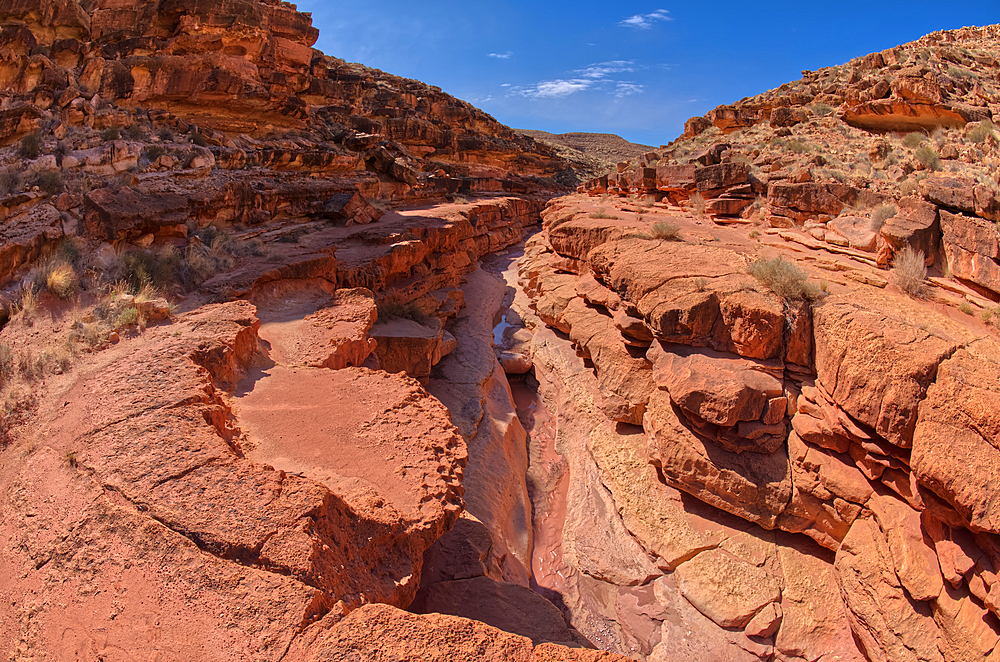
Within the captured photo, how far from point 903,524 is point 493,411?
731 centimetres

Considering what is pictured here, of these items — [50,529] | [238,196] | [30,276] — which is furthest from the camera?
[238,196]

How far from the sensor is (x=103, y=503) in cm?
342

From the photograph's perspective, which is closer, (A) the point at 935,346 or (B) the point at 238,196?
(A) the point at 935,346

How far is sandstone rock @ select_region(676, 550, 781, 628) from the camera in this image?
6.59 metres

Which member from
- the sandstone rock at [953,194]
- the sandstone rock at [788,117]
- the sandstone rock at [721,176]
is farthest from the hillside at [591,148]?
the sandstone rock at [953,194]

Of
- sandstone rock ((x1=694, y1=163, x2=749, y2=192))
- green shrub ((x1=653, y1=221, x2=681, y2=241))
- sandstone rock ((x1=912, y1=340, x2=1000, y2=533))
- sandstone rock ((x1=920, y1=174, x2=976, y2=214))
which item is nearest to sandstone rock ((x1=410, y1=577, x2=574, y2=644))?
sandstone rock ((x1=912, y1=340, x2=1000, y2=533))

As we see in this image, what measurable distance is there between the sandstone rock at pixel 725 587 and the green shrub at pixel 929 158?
40.3 ft

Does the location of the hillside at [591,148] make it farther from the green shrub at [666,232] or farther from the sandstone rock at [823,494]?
the sandstone rock at [823,494]

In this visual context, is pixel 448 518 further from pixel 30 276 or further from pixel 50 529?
pixel 30 276

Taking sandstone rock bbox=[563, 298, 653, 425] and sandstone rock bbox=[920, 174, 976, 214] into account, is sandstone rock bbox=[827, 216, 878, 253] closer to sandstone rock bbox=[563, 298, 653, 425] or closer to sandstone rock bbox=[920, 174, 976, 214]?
sandstone rock bbox=[920, 174, 976, 214]

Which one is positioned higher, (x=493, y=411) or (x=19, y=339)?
(x=19, y=339)

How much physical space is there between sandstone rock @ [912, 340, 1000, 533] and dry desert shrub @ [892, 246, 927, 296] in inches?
90.7

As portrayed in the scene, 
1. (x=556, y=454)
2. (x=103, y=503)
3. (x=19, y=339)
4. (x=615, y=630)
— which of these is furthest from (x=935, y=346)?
(x=19, y=339)

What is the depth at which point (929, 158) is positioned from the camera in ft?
41.8
